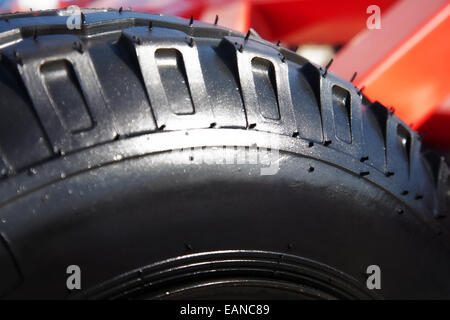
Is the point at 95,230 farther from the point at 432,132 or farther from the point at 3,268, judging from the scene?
the point at 432,132

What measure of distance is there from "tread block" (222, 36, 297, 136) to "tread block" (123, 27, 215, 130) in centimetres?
6

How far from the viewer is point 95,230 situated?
69 cm

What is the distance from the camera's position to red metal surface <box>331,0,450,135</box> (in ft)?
4.83

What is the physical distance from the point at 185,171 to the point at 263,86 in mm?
171

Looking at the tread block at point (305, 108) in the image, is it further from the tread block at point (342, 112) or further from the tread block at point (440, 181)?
the tread block at point (440, 181)

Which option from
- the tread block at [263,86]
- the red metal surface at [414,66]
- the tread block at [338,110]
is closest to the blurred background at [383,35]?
the red metal surface at [414,66]

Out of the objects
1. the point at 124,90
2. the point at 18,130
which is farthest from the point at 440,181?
the point at 18,130

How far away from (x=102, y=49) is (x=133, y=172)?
0.16 meters

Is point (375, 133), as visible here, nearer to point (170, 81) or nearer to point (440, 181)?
point (440, 181)

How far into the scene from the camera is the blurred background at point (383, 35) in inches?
58.2

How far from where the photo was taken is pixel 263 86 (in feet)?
2.66

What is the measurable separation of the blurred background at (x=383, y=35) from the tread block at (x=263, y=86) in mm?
560

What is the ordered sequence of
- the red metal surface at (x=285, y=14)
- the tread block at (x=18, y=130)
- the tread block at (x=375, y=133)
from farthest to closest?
the red metal surface at (x=285, y=14)
the tread block at (x=375, y=133)
the tread block at (x=18, y=130)

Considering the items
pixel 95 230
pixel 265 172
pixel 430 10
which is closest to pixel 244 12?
pixel 430 10
